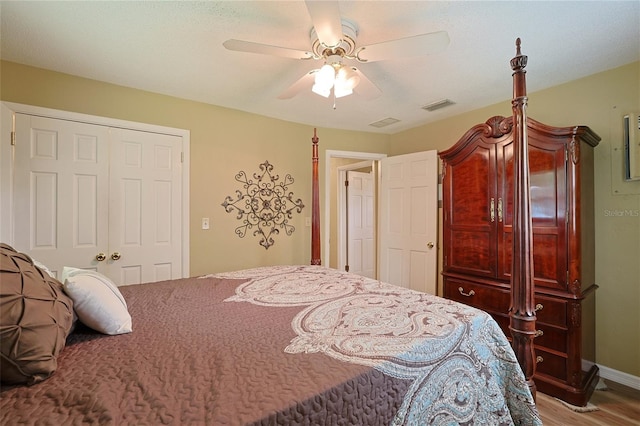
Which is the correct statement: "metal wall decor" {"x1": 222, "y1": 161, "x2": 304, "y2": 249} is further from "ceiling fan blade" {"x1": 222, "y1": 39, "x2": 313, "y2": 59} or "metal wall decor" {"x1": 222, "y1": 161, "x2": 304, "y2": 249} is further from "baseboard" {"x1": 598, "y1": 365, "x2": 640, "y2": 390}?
"baseboard" {"x1": 598, "y1": 365, "x2": 640, "y2": 390}

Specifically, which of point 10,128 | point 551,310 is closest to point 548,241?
point 551,310

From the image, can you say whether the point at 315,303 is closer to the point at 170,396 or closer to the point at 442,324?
the point at 442,324

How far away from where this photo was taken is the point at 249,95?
9.09 ft

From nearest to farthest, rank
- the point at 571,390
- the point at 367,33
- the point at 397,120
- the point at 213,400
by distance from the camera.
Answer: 1. the point at 213,400
2. the point at 367,33
3. the point at 571,390
4. the point at 397,120

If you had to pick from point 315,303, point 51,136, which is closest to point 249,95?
point 51,136

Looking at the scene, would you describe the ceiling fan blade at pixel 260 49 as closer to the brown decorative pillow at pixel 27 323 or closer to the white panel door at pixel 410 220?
the brown decorative pillow at pixel 27 323

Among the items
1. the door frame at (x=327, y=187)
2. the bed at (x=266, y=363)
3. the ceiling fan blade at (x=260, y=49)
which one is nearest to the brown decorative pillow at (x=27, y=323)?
the bed at (x=266, y=363)

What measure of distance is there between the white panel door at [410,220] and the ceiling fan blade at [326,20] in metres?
2.21

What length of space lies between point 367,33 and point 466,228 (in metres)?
1.90

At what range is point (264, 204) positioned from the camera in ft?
10.9

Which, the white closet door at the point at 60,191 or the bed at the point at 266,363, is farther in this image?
the white closet door at the point at 60,191

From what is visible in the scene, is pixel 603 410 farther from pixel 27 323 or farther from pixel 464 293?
pixel 27 323

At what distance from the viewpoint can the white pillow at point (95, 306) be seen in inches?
43.1

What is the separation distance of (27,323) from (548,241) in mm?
2879
